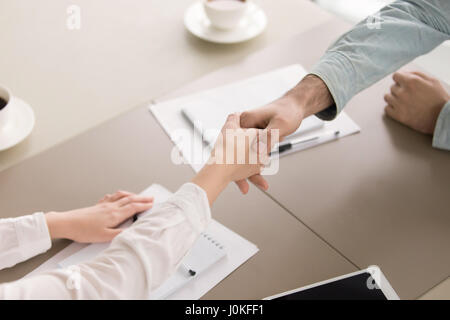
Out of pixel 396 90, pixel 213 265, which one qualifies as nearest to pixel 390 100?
pixel 396 90

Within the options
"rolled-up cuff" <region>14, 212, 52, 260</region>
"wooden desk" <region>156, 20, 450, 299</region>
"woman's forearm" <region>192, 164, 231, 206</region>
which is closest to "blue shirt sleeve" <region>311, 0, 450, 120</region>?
"wooden desk" <region>156, 20, 450, 299</region>

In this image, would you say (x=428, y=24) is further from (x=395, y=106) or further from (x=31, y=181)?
(x=31, y=181)

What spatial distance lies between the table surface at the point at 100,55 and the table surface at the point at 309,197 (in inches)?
2.5

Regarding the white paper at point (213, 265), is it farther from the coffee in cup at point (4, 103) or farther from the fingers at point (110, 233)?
the coffee in cup at point (4, 103)

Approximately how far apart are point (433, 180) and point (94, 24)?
3.13ft

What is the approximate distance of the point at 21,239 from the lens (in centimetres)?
84

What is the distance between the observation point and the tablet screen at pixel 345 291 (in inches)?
31.7

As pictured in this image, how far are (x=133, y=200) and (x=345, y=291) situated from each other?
41 cm

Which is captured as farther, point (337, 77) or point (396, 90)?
point (396, 90)

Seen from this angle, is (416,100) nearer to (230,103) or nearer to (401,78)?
(401,78)

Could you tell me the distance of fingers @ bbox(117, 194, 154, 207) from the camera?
908mm

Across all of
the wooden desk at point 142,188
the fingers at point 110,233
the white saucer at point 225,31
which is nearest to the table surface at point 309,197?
the wooden desk at point 142,188
